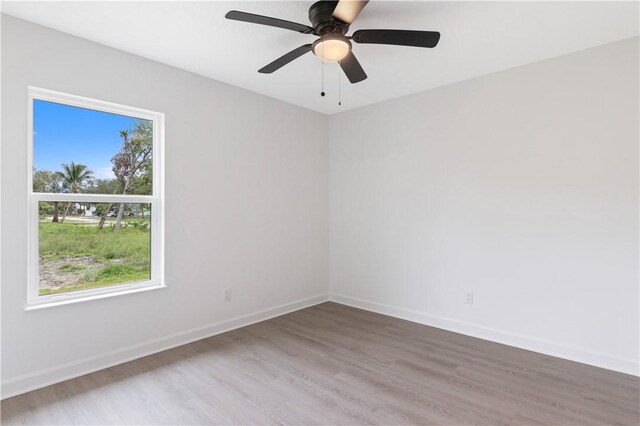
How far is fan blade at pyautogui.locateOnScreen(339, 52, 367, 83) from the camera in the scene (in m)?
2.29

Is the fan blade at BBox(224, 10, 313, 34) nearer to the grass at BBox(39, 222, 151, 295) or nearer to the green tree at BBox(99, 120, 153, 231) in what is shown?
the green tree at BBox(99, 120, 153, 231)

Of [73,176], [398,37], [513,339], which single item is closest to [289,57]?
[398,37]

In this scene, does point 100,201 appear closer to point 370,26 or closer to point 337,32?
point 337,32

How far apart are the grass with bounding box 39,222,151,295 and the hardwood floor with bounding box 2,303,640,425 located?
0.73m

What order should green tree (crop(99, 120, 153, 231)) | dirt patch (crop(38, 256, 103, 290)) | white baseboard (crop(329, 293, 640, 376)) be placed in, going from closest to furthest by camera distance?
dirt patch (crop(38, 256, 103, 290)) → white baseboard (crop(329, 293, 640, 376)) → green tree (crop(99, 120, 153, 231))

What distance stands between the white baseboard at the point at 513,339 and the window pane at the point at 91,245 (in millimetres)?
2669

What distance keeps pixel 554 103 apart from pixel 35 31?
162 inches

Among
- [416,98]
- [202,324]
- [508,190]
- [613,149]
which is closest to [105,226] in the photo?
[202,324]

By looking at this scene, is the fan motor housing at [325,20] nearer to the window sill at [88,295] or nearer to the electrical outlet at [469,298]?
the window sill at [88,295]

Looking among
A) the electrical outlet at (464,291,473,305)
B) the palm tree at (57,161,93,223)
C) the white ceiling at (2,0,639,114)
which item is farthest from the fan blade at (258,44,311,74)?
the electrical outlet at (464,291,473,305)

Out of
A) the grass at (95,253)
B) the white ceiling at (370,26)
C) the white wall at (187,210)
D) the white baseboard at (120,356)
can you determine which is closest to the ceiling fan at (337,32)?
the white ceiling at (370,26)

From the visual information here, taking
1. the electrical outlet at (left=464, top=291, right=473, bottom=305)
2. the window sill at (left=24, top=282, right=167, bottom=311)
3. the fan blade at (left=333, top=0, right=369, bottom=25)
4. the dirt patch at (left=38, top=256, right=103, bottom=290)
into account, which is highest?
the fan blade at (left=333, top=0, right=369, bottom=25)

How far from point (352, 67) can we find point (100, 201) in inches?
89.5

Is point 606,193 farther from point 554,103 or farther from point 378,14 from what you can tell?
point 378,14
